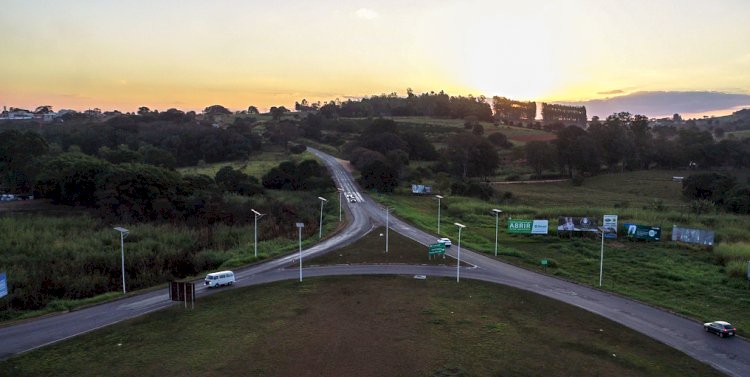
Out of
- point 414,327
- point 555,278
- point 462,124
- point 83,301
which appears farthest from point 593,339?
point 462,124

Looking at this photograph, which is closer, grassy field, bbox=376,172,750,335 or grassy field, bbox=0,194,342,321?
grassy field, bbox=376,172,750,335

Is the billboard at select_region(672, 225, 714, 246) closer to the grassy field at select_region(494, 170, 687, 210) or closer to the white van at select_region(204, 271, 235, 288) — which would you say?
the grassy field at select_region(494, 170, 687, 210)

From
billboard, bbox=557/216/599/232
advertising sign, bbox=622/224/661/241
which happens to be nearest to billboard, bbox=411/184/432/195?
billboard, bbox=557/216/599/232

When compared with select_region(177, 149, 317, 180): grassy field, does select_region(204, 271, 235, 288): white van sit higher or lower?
lower

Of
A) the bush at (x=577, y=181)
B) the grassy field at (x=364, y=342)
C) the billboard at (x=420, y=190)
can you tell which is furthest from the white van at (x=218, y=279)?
the bush at (x=577, y=181)

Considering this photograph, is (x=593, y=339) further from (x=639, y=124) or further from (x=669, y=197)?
(x=639, y=124)

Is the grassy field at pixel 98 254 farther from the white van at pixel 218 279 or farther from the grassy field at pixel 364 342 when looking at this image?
the grassy field at pixel 364 342
